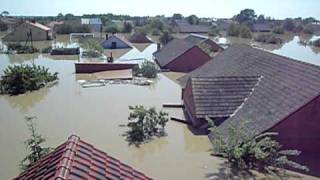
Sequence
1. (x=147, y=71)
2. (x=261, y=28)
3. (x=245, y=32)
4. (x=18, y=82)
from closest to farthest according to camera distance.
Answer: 1. (x=18, y=82)
2. (x=147, y=71)
3. (x=245, y=32)
4. (x=261, y=28)

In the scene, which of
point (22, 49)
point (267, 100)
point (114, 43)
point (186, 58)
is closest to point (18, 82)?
point (186, 58)

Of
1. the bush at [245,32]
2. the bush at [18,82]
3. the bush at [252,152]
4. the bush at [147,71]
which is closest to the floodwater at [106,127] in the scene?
the bush at [18,82]

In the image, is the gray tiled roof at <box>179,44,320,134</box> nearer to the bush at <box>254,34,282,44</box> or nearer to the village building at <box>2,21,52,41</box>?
the bush at <box>254,34,282,44</box>

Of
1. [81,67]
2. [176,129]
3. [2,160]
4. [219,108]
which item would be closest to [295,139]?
[219,108]

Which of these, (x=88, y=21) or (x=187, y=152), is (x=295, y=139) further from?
(x=88, y=21)

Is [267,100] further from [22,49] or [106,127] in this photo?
[22,49]

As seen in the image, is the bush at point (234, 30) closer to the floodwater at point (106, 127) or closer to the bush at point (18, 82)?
the floodwater at point (106, 127)
